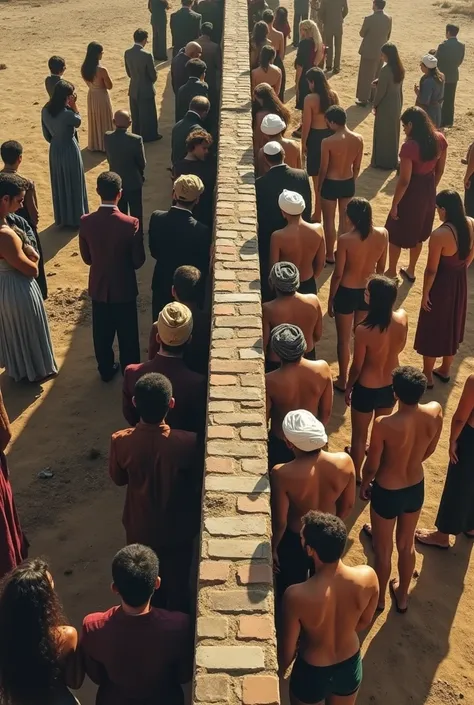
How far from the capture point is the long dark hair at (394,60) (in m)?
11.0

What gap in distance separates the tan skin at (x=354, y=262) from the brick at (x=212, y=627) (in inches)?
160

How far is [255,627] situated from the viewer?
324 centimetres

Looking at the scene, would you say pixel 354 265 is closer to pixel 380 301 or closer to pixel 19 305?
pixel 380 301

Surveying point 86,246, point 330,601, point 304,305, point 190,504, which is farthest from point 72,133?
point 330,601

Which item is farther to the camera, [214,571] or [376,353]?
[376,353]

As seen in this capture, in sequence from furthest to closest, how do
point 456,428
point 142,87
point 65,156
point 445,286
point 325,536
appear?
point 142,87 → point 65,156 → point 445,286 → point 456,428 → point 325,536

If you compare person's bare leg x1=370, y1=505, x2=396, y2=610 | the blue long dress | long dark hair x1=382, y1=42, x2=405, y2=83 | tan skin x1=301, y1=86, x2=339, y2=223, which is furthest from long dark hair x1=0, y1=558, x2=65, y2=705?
long dark hair x1=382, y1=42, x2=405, y2=83

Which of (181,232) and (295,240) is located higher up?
(181,232)

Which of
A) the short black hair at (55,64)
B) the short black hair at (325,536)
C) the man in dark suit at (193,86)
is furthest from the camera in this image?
the short black hair at (55,64)

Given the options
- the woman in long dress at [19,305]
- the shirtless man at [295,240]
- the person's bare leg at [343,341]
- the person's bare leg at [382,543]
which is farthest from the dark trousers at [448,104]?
the person's bare leg at [382,543]

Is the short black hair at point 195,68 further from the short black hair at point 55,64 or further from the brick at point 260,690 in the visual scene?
the brick at point 260,690

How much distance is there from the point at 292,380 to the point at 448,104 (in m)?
11.1

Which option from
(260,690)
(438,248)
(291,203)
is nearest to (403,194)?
(438,248)

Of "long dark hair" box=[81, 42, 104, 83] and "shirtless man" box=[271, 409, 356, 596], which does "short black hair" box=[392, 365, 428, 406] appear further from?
"long dark hair" box=[81, 42, 104, 83]
